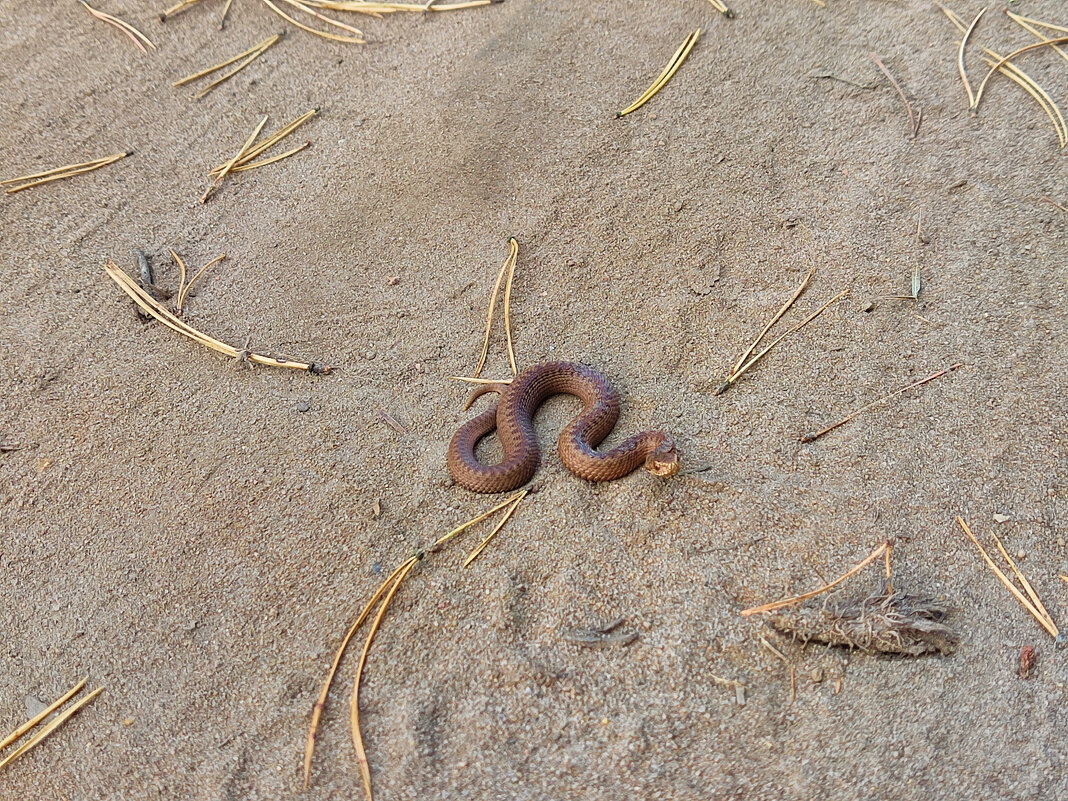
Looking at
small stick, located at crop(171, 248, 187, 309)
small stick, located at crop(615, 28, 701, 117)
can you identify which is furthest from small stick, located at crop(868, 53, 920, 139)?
small stick, located at crop(171, 248, 187, 309)

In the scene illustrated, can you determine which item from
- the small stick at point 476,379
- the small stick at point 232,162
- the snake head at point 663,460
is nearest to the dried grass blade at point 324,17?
the small stick at point 232,162

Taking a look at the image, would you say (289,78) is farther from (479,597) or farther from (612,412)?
(479,597)

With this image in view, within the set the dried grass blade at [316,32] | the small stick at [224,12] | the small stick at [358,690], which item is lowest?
the small stick at [358,690]

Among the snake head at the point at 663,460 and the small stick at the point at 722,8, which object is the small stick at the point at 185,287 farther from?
the small stick at the point at 722,8

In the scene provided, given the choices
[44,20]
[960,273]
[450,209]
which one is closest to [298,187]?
[450,209]

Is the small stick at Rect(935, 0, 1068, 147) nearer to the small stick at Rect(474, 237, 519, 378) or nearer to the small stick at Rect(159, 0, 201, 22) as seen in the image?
the small stick at Rect(474, 237, 519, 378)

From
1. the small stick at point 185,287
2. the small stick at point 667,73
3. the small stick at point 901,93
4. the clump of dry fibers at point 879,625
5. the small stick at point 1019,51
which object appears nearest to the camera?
the clump of dry fibers at point 879,625

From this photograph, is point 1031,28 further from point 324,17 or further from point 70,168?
point 70,168
